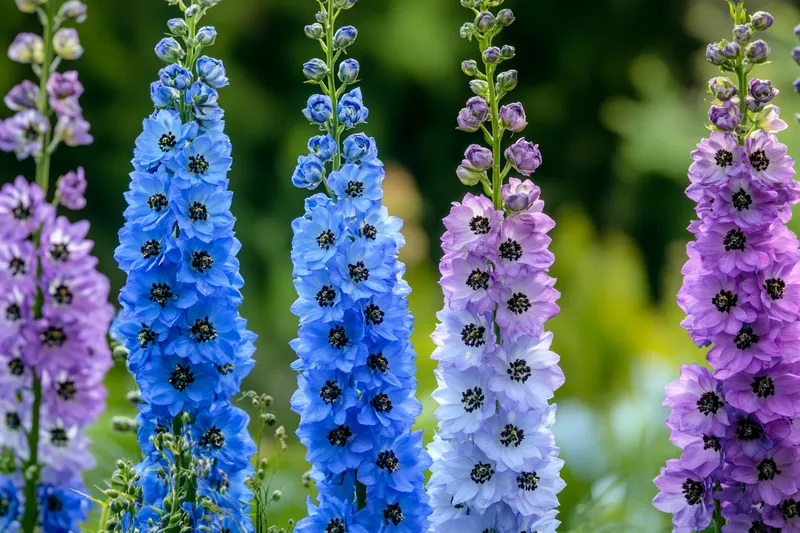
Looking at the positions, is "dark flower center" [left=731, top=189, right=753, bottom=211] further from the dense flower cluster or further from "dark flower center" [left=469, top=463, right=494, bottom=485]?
the dense flower cluster

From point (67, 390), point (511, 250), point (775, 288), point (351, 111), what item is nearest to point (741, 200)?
point (775, 288)

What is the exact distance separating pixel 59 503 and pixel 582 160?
9012 mm

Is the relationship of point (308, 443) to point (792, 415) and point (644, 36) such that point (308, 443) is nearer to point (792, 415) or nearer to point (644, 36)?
point (792, 415)

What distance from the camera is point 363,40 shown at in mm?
10336

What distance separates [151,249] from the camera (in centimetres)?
238

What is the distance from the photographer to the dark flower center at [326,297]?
7.66 feet

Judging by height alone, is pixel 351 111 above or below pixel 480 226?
above

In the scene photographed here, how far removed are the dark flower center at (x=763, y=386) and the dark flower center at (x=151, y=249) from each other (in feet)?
4.43

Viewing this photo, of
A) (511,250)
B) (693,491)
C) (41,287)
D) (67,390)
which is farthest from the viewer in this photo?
(67,390)

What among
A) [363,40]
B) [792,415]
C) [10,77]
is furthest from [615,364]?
[10,77]

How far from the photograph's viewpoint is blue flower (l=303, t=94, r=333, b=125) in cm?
236

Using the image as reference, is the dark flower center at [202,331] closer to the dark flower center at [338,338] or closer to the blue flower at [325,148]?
the dark flower center at [338,338]

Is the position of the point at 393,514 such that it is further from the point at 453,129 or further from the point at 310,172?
the point at 453,129

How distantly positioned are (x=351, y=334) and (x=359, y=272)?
14cm
